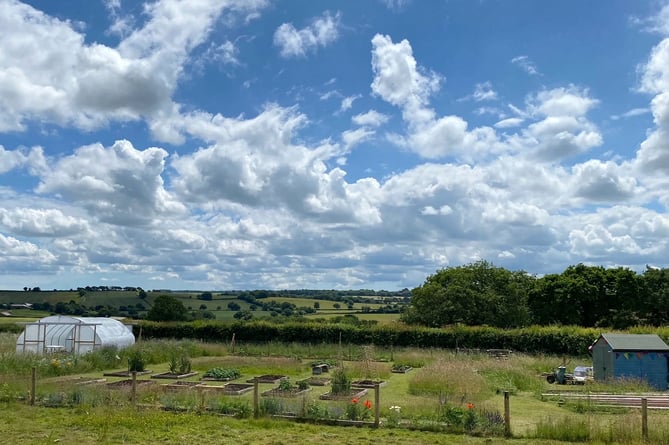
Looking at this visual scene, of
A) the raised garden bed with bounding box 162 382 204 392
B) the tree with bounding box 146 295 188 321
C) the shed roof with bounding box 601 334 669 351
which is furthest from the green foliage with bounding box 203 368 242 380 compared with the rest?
the tree with bounding box 146 295 188 321

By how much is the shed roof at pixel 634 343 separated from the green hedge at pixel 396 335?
8.97 meters

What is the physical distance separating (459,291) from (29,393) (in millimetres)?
37107

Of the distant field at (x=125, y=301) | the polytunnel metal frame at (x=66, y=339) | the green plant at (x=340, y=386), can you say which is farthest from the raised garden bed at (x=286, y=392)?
the distant field at (x=125, y=301)

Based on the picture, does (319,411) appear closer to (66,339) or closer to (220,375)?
(220,375)

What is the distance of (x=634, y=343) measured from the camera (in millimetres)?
22578

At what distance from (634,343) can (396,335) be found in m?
16.9

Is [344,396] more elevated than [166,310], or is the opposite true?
[166,310]

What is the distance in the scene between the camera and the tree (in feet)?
185

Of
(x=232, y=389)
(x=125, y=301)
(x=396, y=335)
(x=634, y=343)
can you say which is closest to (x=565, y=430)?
(x=232, y=389)

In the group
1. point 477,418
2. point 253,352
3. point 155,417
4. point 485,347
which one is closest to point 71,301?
point 253,352

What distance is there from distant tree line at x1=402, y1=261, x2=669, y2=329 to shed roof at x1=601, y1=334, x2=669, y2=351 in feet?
84.0

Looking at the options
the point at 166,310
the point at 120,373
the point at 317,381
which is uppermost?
the point at 166,310

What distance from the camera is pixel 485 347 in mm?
35469

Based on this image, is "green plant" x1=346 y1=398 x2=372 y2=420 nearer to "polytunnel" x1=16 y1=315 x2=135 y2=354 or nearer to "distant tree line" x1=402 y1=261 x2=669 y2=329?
"polytunnel" x1=16 y1=315 x2=135 y2=354
